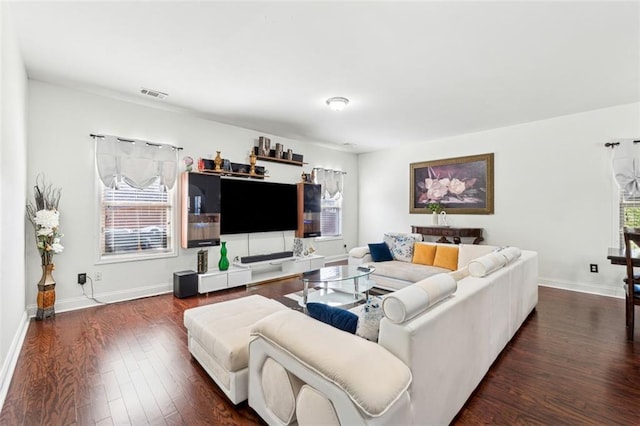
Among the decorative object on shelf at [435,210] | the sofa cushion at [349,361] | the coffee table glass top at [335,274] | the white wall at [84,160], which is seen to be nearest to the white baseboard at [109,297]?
the white wall at [84,160]

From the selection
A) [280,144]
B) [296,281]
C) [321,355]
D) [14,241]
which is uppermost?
[280,144]

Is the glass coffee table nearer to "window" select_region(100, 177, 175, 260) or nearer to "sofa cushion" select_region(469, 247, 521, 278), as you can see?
"sofa cushion" select_region(469, 247, 521, 278)

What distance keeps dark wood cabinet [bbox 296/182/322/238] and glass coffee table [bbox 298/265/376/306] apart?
6.46 ft

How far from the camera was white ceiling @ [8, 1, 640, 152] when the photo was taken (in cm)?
215

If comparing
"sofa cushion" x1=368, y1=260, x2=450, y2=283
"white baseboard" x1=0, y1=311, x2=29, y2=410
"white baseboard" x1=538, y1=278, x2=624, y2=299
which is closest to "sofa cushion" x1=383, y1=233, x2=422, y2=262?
"sofa cushion" x1=368, y1=260, x2=450, y2=283

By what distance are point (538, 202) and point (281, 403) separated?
508 cm

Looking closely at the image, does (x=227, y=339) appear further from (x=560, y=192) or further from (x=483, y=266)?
(x=560, y=192)

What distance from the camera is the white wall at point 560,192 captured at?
4.12m

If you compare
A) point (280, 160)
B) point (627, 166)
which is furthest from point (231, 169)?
point (627, 166)

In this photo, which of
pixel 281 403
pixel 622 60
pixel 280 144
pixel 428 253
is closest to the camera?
pixel 281 403

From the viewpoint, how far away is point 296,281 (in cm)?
493

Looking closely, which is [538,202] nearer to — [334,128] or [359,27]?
[334,128]

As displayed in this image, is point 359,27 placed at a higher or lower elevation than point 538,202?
higher

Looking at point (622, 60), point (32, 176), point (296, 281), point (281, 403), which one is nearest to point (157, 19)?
point (32, 176)
